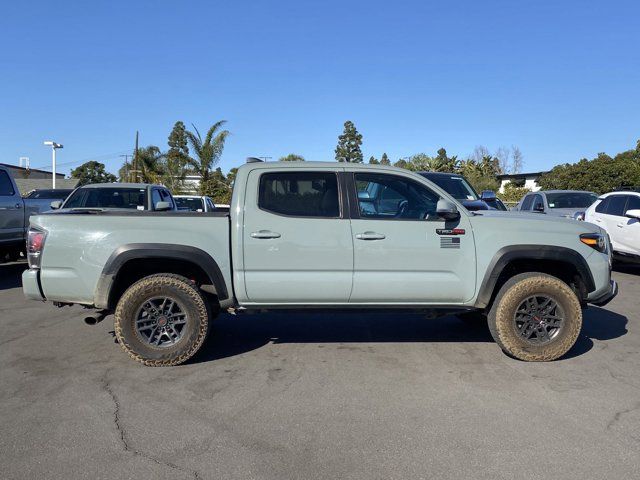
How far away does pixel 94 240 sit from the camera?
4.73m

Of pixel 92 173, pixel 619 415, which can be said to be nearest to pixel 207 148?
Answer: pixel 619 415

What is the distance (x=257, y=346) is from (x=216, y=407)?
1.58 m

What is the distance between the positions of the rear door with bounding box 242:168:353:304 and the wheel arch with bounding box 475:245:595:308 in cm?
136

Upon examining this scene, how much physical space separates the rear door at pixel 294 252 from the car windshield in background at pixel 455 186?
6.08 metres

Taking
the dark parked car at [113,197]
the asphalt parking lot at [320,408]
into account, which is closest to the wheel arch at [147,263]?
the asphalt parking lot at [320,408]

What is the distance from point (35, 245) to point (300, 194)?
99.8 inches

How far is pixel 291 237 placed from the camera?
4.82 m

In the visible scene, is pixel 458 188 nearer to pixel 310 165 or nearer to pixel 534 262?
pixel 534 262

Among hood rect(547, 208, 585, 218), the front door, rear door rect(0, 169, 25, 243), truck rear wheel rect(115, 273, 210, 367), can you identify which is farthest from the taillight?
hood rect(547, 208, 585, 218)

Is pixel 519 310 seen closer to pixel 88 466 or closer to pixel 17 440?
pixel 88 466

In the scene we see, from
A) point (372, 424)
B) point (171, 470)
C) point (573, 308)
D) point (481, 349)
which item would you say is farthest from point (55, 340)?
point (573, 308)

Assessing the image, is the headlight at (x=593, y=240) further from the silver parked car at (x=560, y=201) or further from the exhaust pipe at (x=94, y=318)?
the silver parked car at (x=560, y=201)

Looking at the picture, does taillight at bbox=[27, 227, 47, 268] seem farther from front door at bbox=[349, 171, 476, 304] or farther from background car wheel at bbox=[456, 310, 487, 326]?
background car wheel at bbox=[456, 310, 487, 326]

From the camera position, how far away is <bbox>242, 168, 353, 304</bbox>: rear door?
190 inches
